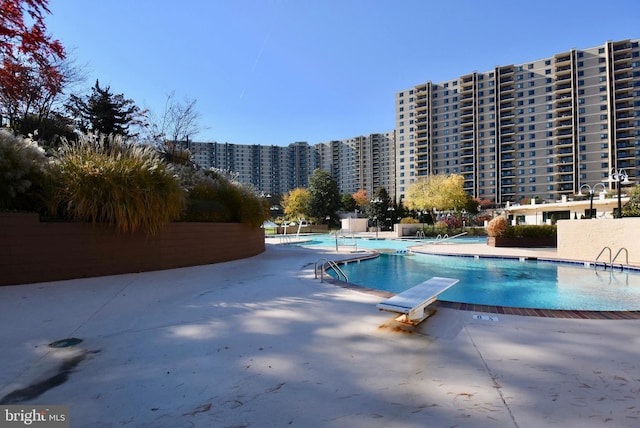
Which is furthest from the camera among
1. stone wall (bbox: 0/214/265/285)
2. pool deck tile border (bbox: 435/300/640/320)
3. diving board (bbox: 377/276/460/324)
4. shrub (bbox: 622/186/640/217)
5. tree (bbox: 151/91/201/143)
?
tree (bbox: 151/91/201/143)

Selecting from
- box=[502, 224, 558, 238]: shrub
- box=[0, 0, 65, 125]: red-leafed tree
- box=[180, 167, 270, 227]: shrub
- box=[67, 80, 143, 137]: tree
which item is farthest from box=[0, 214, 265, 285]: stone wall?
box=[502, 224, 558, 238]: shrub

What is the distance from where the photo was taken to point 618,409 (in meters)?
1.87

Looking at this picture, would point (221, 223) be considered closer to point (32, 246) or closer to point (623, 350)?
point (32, 246)

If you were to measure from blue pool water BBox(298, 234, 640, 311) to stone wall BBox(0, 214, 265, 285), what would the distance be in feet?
13.6

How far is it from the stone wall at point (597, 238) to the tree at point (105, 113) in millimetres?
17912

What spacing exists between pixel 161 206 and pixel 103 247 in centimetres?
131

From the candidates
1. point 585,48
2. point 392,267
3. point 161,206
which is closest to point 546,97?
A: point 585,48

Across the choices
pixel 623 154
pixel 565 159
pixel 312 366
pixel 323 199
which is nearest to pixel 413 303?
pixel 312 366

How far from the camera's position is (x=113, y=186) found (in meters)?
6.19

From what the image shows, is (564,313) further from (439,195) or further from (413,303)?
(439,195)

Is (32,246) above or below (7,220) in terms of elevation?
below

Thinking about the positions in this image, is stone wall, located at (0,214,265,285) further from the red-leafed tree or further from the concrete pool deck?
the red-leafed tree

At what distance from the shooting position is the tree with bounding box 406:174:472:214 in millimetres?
34250

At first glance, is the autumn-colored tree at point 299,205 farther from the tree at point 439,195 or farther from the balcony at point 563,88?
the balcony at point 563,88
